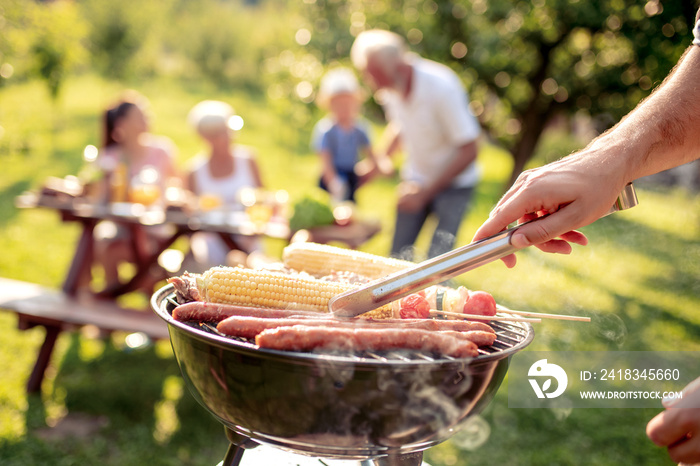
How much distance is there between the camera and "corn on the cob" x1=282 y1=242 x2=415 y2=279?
226 cm

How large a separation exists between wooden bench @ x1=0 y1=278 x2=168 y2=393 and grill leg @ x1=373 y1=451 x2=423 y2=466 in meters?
2.71

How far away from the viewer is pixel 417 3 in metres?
9.87

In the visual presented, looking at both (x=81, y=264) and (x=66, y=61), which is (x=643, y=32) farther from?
(x=66, y=61)

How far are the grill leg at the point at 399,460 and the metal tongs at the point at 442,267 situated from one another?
A: 0.50 metres

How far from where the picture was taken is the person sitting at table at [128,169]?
5087mm

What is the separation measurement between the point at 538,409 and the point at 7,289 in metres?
4.44

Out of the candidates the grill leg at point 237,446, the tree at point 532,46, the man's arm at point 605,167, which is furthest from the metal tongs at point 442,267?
the tree at point 532,46

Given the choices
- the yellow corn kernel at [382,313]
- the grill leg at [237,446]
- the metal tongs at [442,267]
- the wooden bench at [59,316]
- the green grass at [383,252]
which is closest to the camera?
the metal tongs at [442,267]

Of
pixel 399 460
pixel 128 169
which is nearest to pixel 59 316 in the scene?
pixel 128 169

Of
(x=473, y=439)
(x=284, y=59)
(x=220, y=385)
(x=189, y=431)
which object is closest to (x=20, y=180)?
(x=284, y=59)

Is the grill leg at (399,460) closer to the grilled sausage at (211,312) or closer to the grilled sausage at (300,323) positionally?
the grilled sausage at (300,323)

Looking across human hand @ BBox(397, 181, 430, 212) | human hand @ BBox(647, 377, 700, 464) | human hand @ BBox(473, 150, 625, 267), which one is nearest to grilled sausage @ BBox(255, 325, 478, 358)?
human hand @ BBox(473, 150, 625, 267)

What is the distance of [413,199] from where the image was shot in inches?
193

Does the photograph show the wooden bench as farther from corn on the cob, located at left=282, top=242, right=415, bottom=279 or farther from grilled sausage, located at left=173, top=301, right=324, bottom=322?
grilled sausage, located at left=173, top=301, right=324, bottom=322
